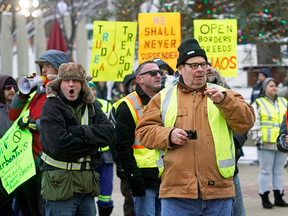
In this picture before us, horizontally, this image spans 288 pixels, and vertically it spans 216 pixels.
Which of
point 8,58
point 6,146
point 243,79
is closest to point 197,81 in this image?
point 6,146

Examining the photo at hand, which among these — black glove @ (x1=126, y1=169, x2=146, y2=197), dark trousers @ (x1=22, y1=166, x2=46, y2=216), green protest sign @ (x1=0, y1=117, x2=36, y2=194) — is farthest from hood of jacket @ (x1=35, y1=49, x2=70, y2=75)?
black glove @ (x1=126, y1=169, x2=146, y2=197)

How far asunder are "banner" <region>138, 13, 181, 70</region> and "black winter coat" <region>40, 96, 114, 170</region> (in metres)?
4.17

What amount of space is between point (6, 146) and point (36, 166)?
465 millimetres

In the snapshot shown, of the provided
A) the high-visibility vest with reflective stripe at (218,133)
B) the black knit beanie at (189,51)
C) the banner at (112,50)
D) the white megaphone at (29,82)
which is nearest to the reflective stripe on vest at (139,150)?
the white megaphone at (29,82)

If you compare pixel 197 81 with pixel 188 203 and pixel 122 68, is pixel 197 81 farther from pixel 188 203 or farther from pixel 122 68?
pixel 122 68

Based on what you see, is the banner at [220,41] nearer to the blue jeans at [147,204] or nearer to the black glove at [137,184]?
the blue jeans at [147,204]

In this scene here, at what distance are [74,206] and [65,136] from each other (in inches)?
25.2

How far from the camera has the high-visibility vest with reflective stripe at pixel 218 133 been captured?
3.42 metres

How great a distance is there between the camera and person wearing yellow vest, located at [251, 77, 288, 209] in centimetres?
775

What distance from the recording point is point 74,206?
425 centimetres

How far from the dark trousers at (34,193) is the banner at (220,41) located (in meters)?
4.29

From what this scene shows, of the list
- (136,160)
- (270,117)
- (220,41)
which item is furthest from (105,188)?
(220,41)

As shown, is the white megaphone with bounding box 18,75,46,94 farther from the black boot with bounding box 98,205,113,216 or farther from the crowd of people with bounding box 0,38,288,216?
the black boot with bounding box 98,205,113,216

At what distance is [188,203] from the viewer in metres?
3.47
